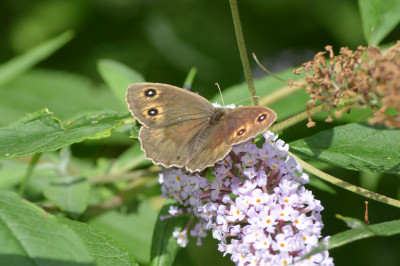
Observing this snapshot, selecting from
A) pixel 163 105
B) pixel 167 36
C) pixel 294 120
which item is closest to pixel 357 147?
pixel 294 120

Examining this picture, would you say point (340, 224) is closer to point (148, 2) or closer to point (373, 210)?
point (373, 210)

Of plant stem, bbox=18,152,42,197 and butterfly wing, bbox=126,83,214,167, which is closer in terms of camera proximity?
butterfly wing, bbox=126,83,214,167

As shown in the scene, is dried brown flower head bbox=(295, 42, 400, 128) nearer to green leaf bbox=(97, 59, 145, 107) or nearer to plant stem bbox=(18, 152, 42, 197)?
green leaf bbox=(97, 59, 145, 107)

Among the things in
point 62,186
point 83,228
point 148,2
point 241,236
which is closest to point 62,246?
point 83,228

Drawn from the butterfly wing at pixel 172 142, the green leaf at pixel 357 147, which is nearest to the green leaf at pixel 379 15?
the green leaf at pixel 357 147

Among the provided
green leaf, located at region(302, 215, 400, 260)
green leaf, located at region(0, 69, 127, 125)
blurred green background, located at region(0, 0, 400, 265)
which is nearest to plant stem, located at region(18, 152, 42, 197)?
blurred green background, located at region(0, 0, 400, 265)

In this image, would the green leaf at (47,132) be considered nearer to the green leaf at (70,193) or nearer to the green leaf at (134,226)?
the green leaf at (70,193)

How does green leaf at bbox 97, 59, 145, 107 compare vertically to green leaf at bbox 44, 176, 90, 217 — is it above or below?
above
